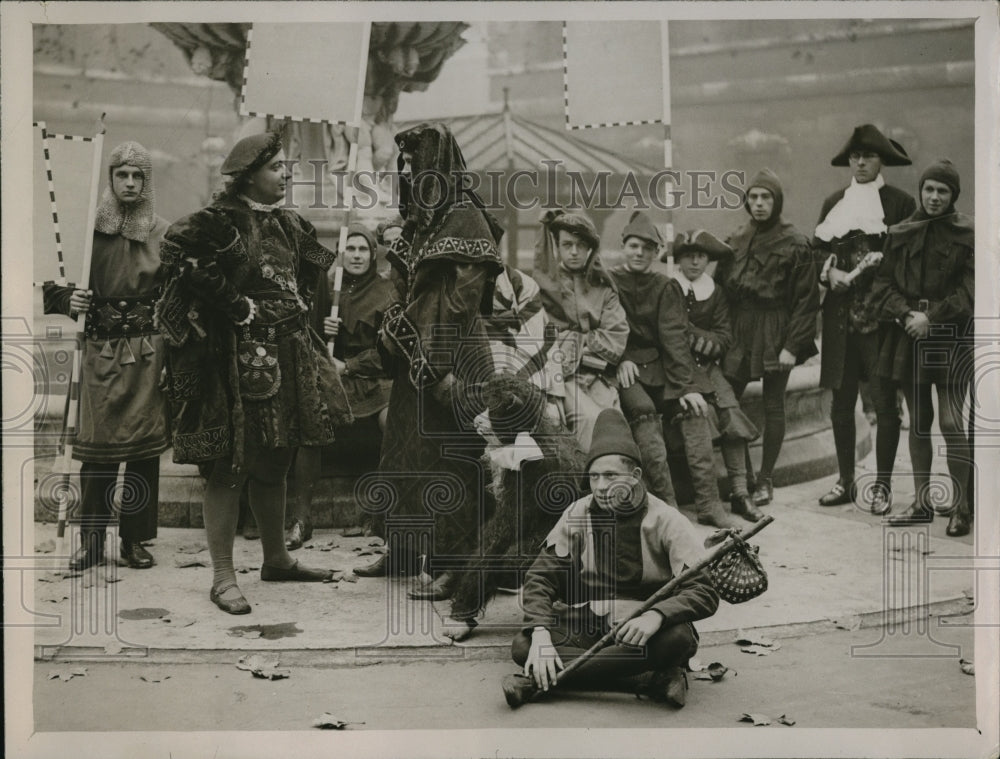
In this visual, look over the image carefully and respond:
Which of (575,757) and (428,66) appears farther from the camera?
(428,66)

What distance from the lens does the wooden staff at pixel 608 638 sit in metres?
4.89

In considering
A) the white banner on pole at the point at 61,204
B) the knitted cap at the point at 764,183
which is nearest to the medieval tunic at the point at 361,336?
the white banner on pole at the point at 61,204

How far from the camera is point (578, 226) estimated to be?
5289mm

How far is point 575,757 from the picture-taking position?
198 inches

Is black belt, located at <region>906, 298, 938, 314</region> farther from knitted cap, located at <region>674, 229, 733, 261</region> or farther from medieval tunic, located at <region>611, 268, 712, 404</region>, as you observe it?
medieval tunic, located at <region>611, 268, 712, 404</region>

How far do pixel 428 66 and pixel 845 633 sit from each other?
324 cm

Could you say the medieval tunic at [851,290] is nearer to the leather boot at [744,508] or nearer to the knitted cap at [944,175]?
the knitted cap at [944,175]

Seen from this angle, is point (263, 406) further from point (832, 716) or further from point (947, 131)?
point (947, 131)

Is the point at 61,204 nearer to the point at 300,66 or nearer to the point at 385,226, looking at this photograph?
the point at 300,66

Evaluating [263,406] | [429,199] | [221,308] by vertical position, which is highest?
[429,199]

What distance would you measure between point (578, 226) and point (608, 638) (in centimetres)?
184

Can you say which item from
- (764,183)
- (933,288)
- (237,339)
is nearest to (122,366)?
(237,339)

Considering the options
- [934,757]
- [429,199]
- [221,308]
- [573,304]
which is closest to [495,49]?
[429,199]

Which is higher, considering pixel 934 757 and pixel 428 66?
pixel 428 66
